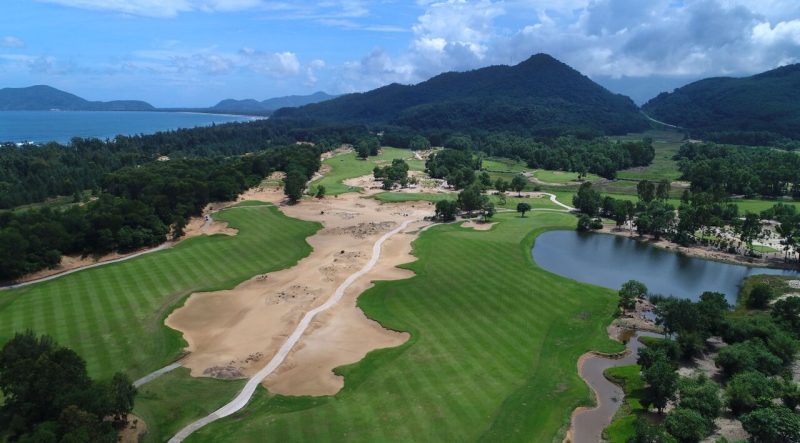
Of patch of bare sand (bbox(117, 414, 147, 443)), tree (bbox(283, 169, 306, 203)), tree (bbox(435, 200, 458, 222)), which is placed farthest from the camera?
tree (bbox(283, 169, 306, 203))

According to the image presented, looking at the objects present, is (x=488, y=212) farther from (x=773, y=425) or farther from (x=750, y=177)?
(x=750, y=177)

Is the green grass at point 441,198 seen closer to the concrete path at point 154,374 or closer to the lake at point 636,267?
the lake at point 636,267

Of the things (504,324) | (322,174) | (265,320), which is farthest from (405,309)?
(322,174)

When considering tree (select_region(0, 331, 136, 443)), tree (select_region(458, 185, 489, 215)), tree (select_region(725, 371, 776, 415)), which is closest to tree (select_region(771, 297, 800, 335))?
tree (select_region(725, 371, 776, 415))

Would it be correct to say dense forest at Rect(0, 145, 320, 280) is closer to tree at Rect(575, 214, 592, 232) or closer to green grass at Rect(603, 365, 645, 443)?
tree at Rect(575, 214, 592, 232)

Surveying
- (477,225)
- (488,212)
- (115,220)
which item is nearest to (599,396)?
(477,225)

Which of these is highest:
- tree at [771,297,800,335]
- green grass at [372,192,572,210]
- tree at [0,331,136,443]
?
green grass at [372,192,572,210]

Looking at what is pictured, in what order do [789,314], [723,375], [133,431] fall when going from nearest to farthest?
[133,431] → [723,375] → [789,314]
